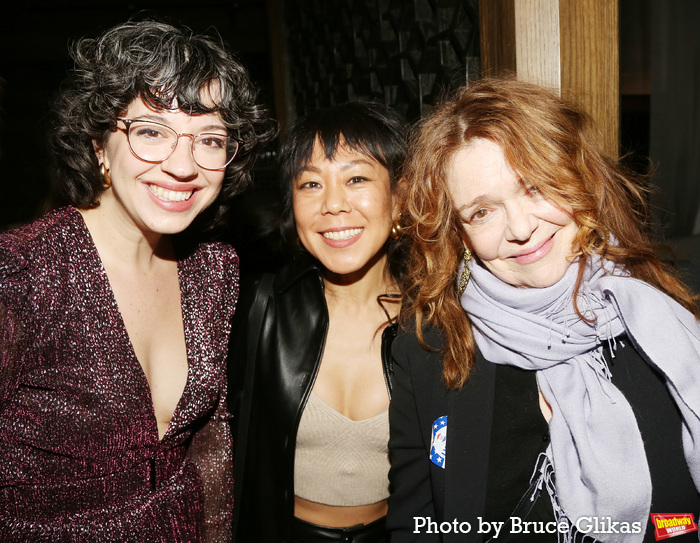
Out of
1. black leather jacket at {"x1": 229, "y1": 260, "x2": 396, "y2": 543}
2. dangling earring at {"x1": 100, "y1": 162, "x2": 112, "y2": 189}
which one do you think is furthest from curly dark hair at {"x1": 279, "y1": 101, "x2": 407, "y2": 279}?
dangling earring at {"x1": 100, "y1": 162, "x2": 112, "y2": 189}

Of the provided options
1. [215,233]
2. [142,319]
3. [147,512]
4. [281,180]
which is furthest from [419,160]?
[147,512]

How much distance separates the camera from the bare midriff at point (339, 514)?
6.37ft

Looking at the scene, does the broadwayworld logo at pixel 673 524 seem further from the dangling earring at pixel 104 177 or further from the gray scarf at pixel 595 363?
the dangling earring at pixel 104 177

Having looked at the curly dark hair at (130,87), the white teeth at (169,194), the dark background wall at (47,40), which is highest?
the dark background wall at (47,40)

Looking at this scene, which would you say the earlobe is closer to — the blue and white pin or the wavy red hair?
the wavy red hair

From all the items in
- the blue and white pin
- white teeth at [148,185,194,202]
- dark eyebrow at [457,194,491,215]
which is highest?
white teeth at [148,185,194,202]

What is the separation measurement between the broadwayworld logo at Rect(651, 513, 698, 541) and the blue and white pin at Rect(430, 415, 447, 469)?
0.55 meters

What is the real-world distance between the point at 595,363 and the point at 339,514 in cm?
102

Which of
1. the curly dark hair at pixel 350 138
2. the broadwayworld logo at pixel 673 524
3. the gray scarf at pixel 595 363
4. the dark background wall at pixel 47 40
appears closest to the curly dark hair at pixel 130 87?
the curly dark hair at pixel 350 138

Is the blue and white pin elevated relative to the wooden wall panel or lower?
lower

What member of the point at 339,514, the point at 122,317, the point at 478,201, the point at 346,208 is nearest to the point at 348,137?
the point at 346,208

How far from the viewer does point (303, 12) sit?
4.37 m

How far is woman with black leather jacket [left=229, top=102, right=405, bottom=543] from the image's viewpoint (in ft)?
6.24

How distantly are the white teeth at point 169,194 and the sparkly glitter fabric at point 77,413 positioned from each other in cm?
24
